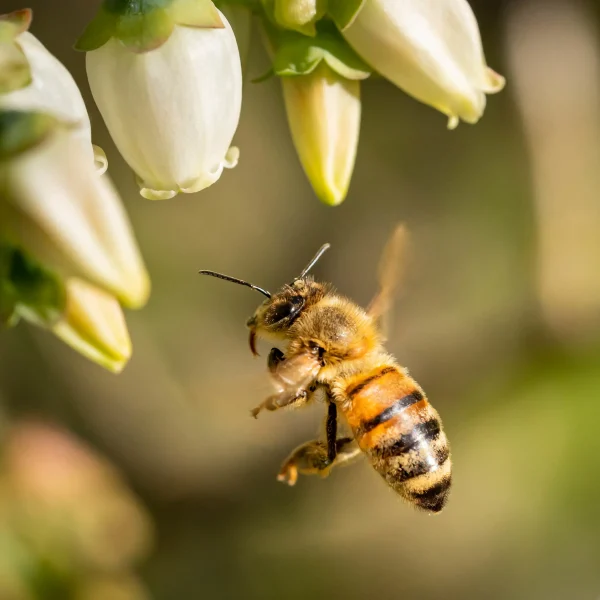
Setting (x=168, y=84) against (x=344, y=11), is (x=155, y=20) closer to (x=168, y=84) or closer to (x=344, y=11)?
(x=168, y=84)

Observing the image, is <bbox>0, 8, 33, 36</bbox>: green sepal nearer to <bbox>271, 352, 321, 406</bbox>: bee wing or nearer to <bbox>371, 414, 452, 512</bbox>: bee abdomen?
<bbox>271, 352, 321, 406</bbox>: bee wing

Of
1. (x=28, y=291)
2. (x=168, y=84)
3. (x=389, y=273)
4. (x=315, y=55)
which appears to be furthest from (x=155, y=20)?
(x=389, y=273)

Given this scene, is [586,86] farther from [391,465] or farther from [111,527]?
[391,465]

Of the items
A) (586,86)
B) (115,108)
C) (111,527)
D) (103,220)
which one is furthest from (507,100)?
(103,220)

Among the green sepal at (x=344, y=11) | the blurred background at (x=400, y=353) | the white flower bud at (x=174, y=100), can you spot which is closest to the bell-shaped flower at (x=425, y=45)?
the green sepal at (x=344, y=11)

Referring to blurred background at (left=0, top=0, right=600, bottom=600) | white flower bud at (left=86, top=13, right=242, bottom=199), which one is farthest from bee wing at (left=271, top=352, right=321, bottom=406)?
blurred background at (left=0, top=0, right=600, bottom=600)

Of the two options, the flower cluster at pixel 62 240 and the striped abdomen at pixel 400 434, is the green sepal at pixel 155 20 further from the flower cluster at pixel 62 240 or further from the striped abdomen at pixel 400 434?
the striped abdomen at pixel 400 434
